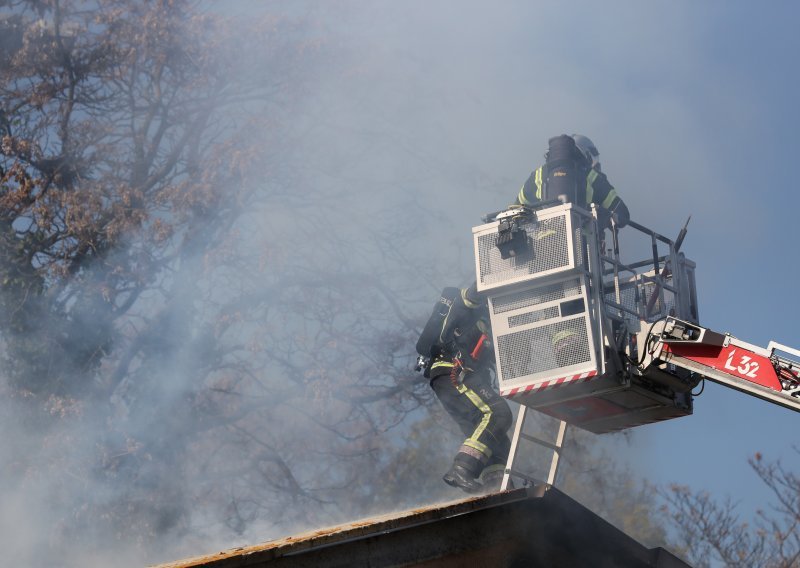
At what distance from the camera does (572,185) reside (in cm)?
723

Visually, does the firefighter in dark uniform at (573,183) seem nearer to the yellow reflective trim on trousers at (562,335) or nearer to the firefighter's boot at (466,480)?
the yellow reflective trim on trousers at (562,335)

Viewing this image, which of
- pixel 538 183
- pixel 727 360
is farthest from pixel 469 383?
pixel 727 360

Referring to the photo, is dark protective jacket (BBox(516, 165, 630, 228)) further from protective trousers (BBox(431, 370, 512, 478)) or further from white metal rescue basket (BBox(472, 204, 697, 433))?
protective trousers (BBox(431, 370, 512, 478))

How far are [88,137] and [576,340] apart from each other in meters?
10.6

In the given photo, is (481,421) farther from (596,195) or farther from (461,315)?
(596,195)

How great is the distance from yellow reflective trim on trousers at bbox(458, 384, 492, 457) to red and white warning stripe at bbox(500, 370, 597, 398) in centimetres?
57

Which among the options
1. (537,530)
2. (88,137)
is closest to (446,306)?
(537,530)

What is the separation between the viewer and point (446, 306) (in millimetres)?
7711

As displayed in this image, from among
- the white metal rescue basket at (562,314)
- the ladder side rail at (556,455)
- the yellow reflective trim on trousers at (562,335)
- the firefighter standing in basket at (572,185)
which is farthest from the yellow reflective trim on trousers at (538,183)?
the ladder side rail at (556,455)

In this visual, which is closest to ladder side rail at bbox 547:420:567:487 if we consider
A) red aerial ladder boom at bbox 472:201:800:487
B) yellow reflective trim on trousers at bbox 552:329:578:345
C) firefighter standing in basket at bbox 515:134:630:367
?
red aerial ladder boom at bbox 472:201:800:487

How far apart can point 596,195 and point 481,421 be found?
167 centimetres

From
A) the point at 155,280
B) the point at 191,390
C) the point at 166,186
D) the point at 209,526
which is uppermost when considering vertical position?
A: the point at 166,186

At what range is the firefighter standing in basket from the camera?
23.6ft

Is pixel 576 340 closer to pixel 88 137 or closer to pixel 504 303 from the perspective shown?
pixel 504 303
